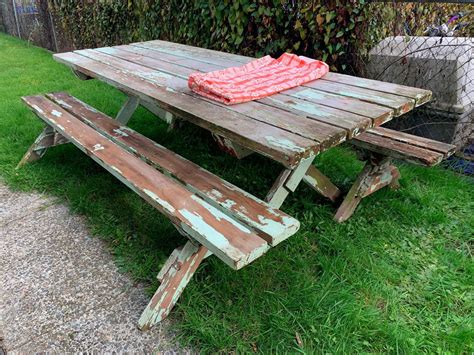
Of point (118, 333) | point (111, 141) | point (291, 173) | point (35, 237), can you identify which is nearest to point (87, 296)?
point (118, 333)

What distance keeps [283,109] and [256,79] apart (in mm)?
396

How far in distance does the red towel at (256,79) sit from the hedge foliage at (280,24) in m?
0.98

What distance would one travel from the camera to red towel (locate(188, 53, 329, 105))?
1.80 m

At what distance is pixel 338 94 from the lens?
6.07 ft

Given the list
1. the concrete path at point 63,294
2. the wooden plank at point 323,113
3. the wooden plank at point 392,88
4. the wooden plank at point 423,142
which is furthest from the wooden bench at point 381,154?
the concrete path at point 63,294

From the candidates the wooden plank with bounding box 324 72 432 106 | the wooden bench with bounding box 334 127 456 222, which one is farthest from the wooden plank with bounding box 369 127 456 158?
the wooden plank with bounding box 324 72 432 106

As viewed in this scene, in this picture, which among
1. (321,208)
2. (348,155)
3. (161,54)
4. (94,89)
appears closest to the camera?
(321,208)

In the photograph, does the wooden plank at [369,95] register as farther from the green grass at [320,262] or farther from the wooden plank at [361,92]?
the green grass at [320,262]

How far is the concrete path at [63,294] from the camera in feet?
5.34

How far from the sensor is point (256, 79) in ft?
6.55

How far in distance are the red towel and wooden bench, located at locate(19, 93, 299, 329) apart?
383mm

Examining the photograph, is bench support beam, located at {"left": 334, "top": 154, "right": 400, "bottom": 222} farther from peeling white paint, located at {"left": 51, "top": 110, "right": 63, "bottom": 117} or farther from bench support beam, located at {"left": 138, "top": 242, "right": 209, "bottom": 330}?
Result: peeling white paint, located at {"left": 51, "top": 110, "right": 63, "bottom": 117}

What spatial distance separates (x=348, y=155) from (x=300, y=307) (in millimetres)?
1648

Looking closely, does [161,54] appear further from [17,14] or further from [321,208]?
[17,14]
